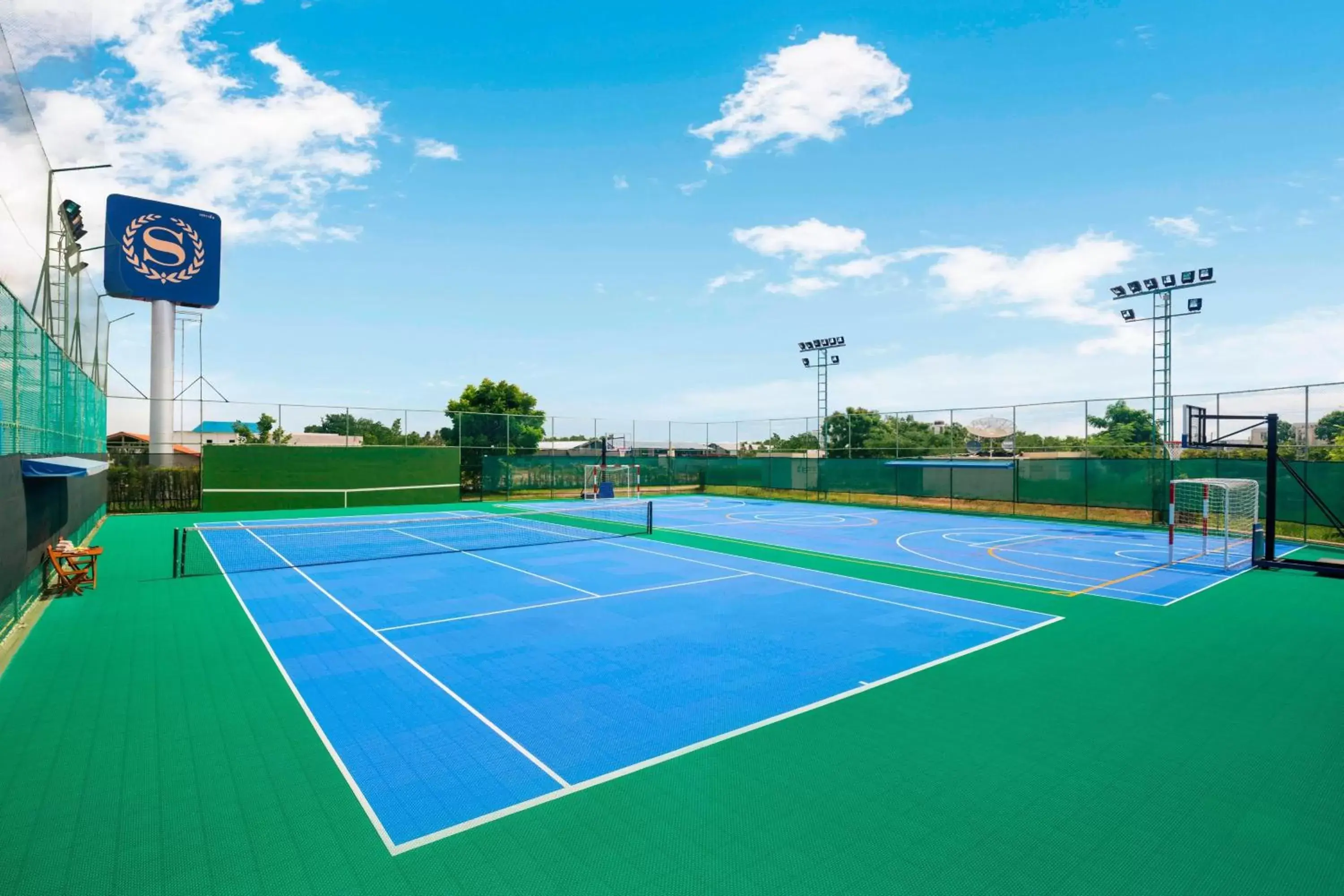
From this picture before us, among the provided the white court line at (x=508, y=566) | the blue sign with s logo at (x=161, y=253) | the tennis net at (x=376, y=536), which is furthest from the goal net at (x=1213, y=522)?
the blue sign with s logo at (x=161, y=253)

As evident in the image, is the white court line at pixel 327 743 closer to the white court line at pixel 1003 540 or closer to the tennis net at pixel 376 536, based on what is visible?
the tennis net at pixel 376 536

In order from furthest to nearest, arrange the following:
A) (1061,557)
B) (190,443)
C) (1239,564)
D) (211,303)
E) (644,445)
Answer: (644,445) → (211,303) → (190,443) → (1061,557) → (1239,564)

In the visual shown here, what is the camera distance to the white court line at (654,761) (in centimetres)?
473

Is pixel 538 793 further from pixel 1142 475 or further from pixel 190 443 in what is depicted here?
pixel 190 443

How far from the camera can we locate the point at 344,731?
21.2 feet

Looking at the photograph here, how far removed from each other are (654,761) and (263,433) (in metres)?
45.4

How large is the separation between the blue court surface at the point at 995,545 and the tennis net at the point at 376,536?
119 inches

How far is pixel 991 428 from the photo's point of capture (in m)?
32.5

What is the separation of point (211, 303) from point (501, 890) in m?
36.7

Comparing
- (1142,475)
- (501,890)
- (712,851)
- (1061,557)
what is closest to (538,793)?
(501,890)

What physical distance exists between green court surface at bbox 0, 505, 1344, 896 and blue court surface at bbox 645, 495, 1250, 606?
5.90 m

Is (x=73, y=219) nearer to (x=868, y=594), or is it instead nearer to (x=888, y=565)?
(x=868, y=594)

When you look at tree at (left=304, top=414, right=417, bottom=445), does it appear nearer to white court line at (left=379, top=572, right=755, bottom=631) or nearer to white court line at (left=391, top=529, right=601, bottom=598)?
white court line at (left=391, top=529, right=601, bottom=598)

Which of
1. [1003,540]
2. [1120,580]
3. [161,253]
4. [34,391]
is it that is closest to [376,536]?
[34,391]
